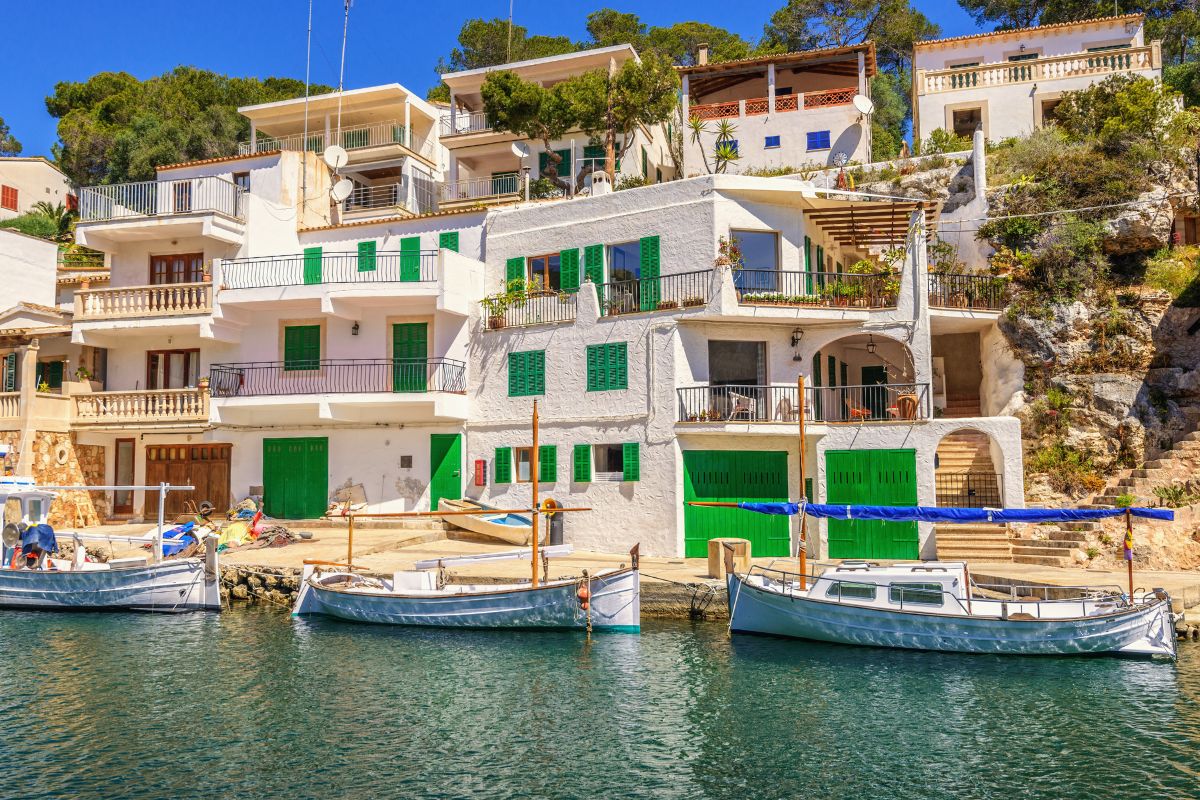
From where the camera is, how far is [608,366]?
1106 inches

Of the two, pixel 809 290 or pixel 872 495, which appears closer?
pixel 872 495

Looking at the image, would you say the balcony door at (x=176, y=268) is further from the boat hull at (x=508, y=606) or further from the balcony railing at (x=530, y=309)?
the boat hull at (x=508, y=606)

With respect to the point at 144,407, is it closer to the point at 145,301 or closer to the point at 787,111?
the point at 145,301

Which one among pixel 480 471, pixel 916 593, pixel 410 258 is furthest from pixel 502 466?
pixel 916 593

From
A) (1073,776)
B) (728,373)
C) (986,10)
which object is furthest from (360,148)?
(1073,776)

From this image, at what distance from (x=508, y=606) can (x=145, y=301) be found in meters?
18.6

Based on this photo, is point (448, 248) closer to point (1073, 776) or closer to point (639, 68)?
point (639, 68)

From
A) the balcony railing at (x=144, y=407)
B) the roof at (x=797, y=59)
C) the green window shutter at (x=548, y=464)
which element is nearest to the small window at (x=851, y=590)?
the green window shutter at (x=548, y=464)

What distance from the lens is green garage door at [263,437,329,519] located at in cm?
3147

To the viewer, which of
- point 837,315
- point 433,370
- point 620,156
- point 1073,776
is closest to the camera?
point 1073,776

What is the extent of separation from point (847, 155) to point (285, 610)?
90.3 ft

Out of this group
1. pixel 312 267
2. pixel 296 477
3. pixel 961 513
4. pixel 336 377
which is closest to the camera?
pixel 961 513

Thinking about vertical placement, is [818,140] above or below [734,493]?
above

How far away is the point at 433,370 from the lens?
30.3m
